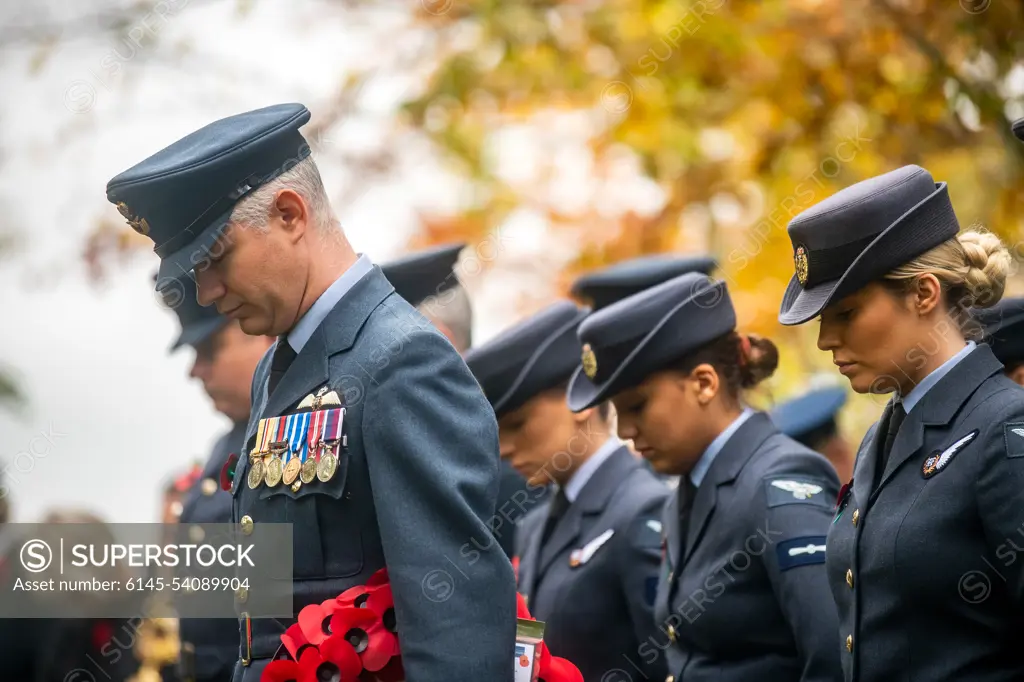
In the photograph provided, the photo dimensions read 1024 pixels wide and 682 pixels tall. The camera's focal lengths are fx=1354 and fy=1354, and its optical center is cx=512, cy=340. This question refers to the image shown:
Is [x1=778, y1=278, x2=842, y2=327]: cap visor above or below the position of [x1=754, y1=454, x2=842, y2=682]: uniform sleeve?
above

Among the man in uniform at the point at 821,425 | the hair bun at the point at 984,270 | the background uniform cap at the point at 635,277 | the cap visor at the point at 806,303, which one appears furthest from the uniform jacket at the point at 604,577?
the man in uniform at the point at 821,425

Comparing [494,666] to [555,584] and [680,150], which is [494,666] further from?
[680,150]

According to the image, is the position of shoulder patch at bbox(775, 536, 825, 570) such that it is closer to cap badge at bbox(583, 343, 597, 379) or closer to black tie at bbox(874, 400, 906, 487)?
black tie at bbox(874, 400, 906, 487)

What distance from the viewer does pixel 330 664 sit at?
120 inches

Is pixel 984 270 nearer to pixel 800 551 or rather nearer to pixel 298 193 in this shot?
pixel 800 551

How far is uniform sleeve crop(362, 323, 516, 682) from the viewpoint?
2.95 metres

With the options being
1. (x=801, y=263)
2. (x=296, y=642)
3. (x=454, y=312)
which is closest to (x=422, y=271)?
(x=454, y=312)

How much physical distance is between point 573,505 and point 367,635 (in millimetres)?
2296

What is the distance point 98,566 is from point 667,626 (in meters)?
2.20

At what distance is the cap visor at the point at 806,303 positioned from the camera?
11.4 feet

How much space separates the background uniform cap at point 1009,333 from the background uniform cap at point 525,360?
5.32 ft

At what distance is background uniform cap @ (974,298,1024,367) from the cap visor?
125 centimetres

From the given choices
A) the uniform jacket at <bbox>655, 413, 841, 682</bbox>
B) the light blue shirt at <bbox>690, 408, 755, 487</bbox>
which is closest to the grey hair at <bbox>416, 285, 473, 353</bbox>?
the light blue shirt at <bbox>690, 408, 755, 487</bbox>

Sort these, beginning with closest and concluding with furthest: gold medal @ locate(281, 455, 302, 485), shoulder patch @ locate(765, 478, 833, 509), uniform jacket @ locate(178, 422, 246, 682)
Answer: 1. gold medal @ locate(281, 455, 302, 485)
2. shoulder patch @ locate(765, 478, 833, 509)
3. uniform jacket @ locate(178, 422, 246, 682)
